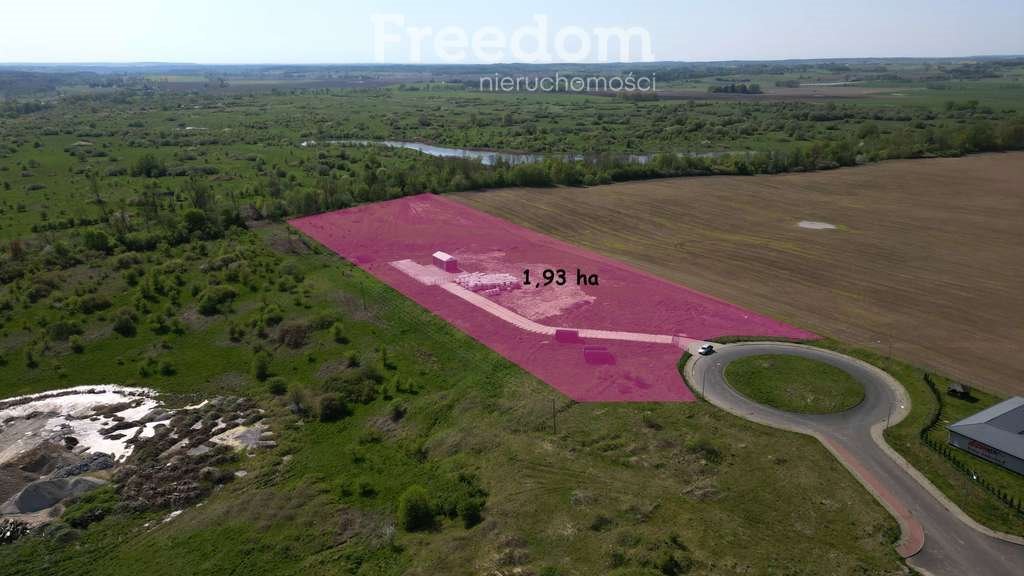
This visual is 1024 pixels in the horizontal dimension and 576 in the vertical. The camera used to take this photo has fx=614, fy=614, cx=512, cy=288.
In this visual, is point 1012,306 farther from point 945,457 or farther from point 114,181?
point 114,181

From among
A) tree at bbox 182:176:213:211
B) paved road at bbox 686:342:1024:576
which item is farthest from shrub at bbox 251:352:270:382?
tree at bbox 182:176:213:211

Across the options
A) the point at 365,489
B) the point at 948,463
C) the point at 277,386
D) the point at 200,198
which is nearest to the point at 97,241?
the point at 200,198

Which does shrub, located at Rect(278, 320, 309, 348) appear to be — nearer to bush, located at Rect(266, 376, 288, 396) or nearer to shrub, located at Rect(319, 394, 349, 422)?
bush, located at Rect(266, 376, 288, 396)

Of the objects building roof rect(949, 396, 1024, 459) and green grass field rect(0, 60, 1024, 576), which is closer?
→ green grass field rect(0, 60, 1024, 576)

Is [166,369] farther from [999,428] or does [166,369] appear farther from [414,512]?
[999,428]

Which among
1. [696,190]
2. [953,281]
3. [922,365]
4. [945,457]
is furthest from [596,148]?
[945,457]
